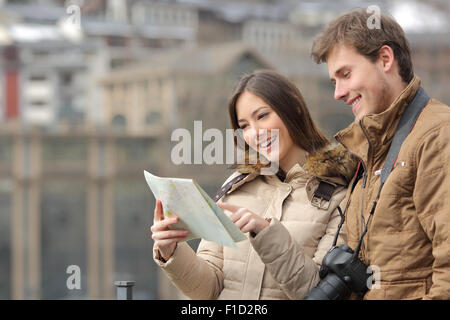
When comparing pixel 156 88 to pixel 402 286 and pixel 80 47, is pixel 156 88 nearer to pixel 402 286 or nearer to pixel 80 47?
pixel 80 47

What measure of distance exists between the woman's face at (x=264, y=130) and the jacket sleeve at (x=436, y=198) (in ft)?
0.71

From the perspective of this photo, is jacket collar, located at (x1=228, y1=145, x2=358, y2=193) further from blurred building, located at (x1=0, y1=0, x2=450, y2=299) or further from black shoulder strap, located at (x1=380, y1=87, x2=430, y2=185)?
blurred building, located at (x1=0, y1=0, x2=450, y2=299)

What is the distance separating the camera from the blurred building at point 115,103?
14383 mm

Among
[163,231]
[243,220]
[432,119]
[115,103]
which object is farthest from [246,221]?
[115,103]

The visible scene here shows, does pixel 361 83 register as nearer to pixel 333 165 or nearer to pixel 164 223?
pixel 333 165

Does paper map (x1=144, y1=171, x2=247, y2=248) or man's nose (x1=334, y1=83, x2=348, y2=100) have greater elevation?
man's nose (x1=334, y1=83, x2=348, y2=100)

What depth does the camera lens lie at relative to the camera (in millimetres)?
798

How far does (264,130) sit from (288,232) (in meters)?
0.15

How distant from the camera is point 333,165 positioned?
0.91 metres

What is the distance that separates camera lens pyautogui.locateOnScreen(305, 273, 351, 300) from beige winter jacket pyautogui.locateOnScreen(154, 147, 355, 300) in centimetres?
4

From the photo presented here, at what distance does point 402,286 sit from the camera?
76 centimetres

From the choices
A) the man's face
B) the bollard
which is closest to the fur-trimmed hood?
the man's face

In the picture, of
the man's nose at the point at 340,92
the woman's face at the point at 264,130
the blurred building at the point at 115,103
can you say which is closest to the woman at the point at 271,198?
the woman's face at the point at 264,130
